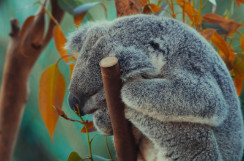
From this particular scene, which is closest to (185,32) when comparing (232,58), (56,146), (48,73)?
(232,58)

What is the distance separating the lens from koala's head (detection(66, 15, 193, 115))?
116cm

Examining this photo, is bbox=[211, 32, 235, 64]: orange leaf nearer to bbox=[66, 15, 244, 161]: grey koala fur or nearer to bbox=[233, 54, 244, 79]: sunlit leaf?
bbox=[233, 54, 244, 79]: sunlit leaf

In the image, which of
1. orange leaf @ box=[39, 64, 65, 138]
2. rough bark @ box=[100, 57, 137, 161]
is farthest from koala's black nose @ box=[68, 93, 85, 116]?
orange leaf @ box=[39, 64, 65, 138]

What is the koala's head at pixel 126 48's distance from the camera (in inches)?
45.8

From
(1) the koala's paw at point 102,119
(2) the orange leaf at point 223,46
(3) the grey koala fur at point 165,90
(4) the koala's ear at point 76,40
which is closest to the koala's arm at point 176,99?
(3) the grey koala fur at point 165,90

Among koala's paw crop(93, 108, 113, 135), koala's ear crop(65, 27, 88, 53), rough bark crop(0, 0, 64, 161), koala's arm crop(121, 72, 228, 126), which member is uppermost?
koala's ear crop(65, 27, 88, 53)

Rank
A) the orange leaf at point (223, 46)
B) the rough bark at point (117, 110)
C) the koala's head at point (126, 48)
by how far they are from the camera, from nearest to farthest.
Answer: the rough bark at point (117, 110), the koala's head at point (126, 48), the orange leaf at point (223, 46)

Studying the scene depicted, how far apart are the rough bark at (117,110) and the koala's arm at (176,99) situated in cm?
5

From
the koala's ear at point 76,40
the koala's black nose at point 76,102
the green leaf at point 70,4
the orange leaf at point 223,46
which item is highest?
the koala's ear at point 76,40

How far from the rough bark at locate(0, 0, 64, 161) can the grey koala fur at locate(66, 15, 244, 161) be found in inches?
76.8

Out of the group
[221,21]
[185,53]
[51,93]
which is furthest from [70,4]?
[185,53]

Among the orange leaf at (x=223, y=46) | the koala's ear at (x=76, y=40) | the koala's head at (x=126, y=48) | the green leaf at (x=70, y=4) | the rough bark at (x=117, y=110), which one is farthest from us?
the green leaf at (x=70, y=4)

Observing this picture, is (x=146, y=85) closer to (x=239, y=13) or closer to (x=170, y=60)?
(x=170, y=60)

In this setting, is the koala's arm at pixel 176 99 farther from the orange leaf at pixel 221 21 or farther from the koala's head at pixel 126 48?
the orange leaf at pixel 221 21
